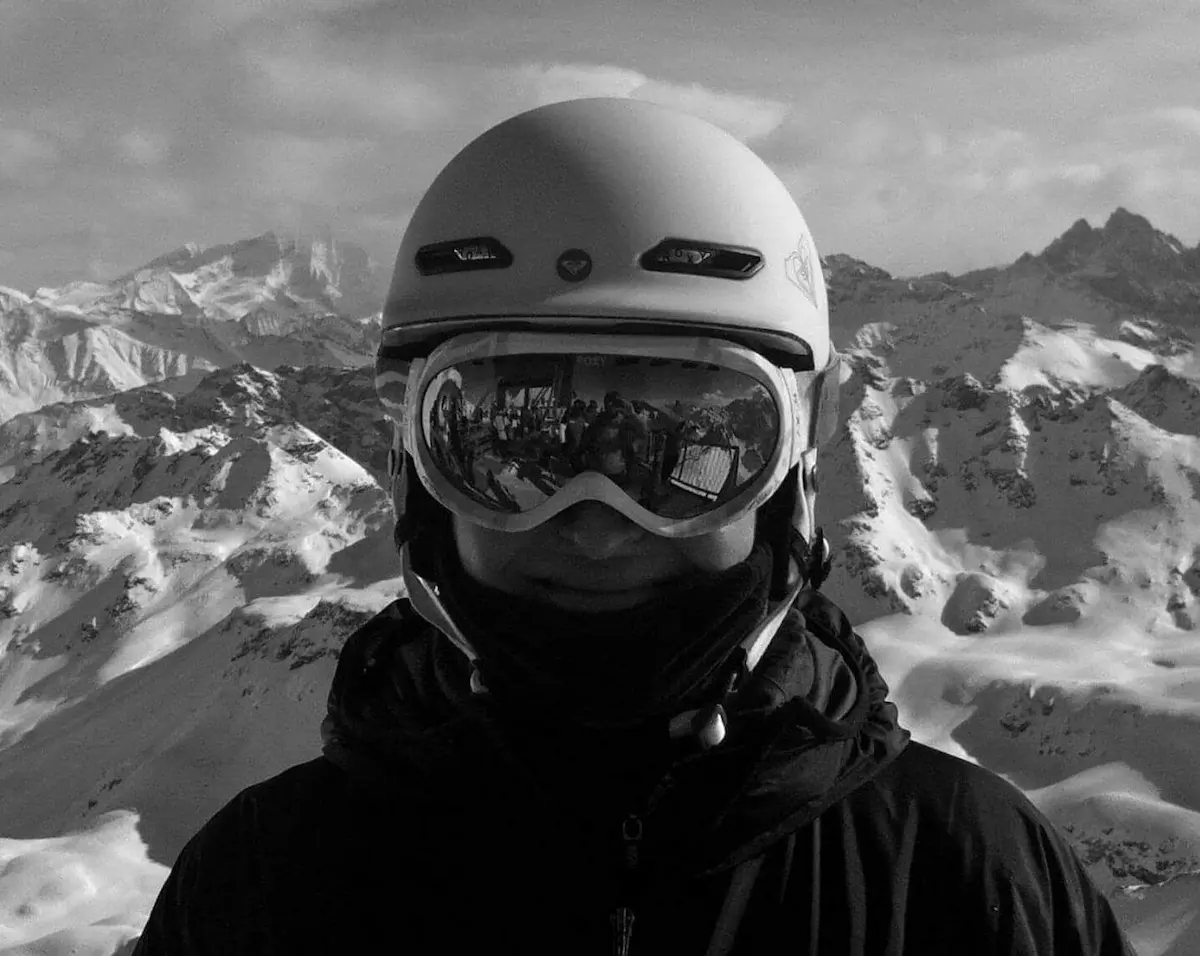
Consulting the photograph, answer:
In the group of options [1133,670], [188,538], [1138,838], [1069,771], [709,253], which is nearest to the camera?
[709,253]

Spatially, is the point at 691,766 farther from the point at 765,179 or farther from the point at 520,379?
the point at 765,179

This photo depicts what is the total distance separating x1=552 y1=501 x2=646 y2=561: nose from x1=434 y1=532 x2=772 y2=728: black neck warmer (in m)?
0.27

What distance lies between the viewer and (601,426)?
4.37m

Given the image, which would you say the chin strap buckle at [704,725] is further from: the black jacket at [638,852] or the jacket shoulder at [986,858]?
the jacket shoulder at [986,858]

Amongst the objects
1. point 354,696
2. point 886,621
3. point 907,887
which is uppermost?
point 354,696

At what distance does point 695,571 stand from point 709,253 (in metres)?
1.39

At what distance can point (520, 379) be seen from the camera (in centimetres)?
440

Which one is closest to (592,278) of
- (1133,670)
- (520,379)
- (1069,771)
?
(520,379)

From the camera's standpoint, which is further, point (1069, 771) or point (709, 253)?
point (1069, 771)

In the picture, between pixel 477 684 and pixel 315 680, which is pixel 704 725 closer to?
pixel 477 684

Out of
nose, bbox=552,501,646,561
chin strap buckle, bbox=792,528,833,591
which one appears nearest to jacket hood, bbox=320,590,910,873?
chin strap buckle, bbox=792,528,833,591

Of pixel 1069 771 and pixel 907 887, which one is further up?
pixel 907 887

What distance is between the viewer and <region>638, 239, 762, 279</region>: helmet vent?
14.5 feet

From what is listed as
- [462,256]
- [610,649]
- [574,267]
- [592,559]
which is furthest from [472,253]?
[610,649]
